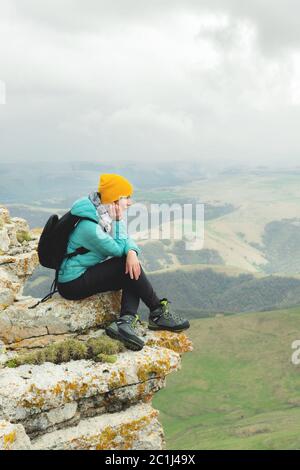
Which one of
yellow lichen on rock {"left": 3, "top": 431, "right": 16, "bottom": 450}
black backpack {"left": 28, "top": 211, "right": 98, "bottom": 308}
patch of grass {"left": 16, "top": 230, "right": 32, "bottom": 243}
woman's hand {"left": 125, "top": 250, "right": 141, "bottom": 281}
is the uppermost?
black backpack {"left": 28, "top": 211, "right": 98, "bottom": 308}

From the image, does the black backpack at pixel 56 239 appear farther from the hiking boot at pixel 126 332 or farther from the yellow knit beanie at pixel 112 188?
the hiking boot at pixel 126 332

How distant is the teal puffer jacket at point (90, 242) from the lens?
558 inches

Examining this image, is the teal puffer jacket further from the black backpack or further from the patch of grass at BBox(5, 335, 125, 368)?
the patch of grass at BBox(5, 335, 125, 368)

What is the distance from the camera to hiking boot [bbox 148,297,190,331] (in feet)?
51.2

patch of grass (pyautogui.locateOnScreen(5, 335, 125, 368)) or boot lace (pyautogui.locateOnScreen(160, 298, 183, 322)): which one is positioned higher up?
boot lace (pyautogui.locateOnScreen(160, 298, 183, 322))

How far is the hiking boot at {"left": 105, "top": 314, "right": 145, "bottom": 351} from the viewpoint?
14.2 meters

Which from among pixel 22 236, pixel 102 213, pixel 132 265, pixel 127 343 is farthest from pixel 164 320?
pixel 22 236

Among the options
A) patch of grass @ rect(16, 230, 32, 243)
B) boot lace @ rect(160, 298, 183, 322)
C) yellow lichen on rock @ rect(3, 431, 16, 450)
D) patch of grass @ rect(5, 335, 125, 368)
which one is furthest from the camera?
patch of grass @ rect(16, 230, 32, 243)

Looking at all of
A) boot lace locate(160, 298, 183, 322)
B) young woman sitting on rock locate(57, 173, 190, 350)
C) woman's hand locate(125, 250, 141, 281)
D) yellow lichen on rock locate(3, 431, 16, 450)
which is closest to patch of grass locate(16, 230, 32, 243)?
young woman sitting on rock locate(57, 173, 190, 350)

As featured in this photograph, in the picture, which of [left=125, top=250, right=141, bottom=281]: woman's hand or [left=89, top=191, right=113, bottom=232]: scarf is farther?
[left=89, top=191, right=113, bottom=232]: scarf

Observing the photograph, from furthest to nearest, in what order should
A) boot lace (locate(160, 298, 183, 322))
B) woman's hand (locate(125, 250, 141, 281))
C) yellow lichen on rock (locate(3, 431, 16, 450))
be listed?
boot lace (locate(160, 298, 183, 322)), woman's hand (locate(125, 250, 141, 281)), yellow lichen on rock (locate(3, 431, 16, 450))

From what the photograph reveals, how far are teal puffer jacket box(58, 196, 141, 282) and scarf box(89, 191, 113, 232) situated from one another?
0.49ft

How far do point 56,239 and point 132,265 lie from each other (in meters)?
2.64

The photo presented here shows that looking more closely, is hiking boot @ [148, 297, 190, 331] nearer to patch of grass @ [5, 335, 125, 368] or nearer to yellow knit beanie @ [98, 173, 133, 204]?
patch of grass @ [5, 335, 125, 368]
